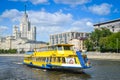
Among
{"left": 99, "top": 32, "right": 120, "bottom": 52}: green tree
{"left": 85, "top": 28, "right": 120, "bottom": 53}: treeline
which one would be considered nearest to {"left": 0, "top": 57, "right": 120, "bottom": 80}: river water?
{"left": 99, "top": 32, "right": 120, "bottom": 52}: green tree

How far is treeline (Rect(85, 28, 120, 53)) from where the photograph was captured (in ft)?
338

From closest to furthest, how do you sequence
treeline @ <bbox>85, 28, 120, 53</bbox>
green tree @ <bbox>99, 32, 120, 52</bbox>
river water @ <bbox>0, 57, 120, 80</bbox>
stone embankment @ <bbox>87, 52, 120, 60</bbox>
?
river water @ <bbox>0, 57, 120, 80</bbox> < stone embankment @ <bbox>87, 52, 120, 60</bbox> < green tree @ <bbox>99, 32, 120, 52</bbox> < treeline @ <bbox>85, 28, 120, 53</bbox>

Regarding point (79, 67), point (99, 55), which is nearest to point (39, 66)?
point (79, 67)

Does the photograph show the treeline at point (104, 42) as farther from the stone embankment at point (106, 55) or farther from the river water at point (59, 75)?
the river water at point (59, 75)

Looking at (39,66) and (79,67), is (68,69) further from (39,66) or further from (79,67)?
(39,66)

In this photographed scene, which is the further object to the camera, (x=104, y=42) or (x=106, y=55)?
(x=104, y=42)

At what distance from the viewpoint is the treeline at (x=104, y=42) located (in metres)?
103

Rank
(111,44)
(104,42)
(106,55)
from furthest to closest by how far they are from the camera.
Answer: (104,42)
(111,44)
(106,55)

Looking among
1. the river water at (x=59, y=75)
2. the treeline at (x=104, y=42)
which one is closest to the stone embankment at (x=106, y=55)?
the treeline at (x=104, y=42)

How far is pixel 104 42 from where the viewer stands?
361ft

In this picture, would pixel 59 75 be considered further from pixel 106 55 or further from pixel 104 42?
pixel 104 42

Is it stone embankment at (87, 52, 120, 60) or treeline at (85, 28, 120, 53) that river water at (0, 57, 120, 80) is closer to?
stone embankment at (87, 52, 120, 60)

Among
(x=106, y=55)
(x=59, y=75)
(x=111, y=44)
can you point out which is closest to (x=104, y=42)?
(x=111, y=44)

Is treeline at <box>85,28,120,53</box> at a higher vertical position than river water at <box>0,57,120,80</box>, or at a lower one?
higher
